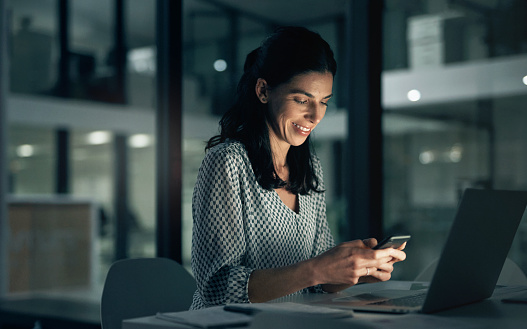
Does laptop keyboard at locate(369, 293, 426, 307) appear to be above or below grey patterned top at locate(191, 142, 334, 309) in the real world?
below

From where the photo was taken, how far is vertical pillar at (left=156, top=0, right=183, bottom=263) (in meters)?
2.88

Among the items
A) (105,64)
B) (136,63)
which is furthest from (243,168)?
(105,64)

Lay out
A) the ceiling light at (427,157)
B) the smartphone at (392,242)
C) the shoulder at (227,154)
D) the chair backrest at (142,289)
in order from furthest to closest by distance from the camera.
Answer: the ceiling light at (427,157)
the chair backrest at (142,289)
the shoulder at (227,154)
the smartphone at (392,242)

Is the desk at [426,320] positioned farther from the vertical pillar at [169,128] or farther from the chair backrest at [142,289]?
the vertical pillar at [169,128]

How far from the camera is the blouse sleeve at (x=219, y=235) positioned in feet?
5.13

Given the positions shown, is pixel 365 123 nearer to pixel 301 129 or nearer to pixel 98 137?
pixel 301 129

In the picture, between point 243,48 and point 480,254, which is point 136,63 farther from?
point 480,254

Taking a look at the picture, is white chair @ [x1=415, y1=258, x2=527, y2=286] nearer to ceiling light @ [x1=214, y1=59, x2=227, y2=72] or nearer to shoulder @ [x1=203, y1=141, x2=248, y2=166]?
shoulder @ [x1=203, y1=141, x2=248, y2=166]

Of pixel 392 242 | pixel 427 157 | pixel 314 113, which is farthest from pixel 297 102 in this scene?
pixel 427 157

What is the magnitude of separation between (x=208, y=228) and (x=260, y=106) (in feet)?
1.75

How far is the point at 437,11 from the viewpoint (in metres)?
3.41

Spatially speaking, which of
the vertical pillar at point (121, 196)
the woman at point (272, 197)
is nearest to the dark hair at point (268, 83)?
the woman at point (272, 197)

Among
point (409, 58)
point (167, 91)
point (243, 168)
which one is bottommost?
point (243, 168)

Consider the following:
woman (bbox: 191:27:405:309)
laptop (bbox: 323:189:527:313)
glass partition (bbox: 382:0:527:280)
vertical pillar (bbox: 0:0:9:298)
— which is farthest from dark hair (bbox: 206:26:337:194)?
vertical pillar (bbox: 0:0:9:298)
